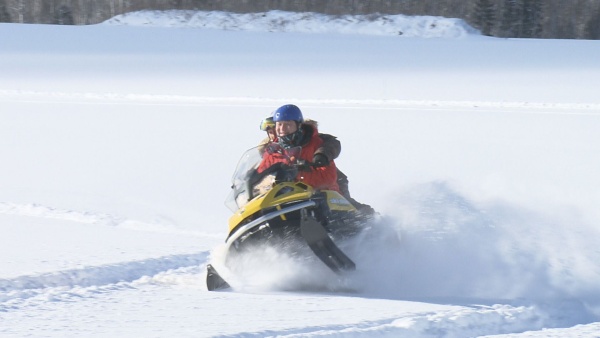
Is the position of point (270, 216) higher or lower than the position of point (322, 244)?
higher

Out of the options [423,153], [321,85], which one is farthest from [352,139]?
[321,85]

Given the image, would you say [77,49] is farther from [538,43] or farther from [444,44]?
[538,43]

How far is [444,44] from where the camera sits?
2694cm

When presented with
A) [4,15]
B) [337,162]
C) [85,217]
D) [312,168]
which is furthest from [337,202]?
[4,15]

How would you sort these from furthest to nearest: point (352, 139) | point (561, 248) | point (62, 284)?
point (352, 139)
point (561, 248)
point (62, 284)

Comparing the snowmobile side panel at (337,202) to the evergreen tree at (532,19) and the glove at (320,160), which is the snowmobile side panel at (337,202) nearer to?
the glove at (320,160)

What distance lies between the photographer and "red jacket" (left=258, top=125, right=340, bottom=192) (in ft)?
23.1

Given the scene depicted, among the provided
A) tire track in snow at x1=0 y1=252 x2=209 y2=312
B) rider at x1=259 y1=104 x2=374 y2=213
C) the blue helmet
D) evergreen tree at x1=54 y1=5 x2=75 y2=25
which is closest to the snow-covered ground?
tire track in snow at x1=0 y1=252 x2=209 y2=312

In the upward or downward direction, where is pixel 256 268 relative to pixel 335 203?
downward

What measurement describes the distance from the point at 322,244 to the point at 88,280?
63.8 inches

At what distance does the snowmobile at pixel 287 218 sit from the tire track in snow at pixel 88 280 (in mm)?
595

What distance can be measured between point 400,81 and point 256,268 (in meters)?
14.1

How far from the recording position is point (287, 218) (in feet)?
21.4

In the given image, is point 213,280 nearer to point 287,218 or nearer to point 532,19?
point 287,218
